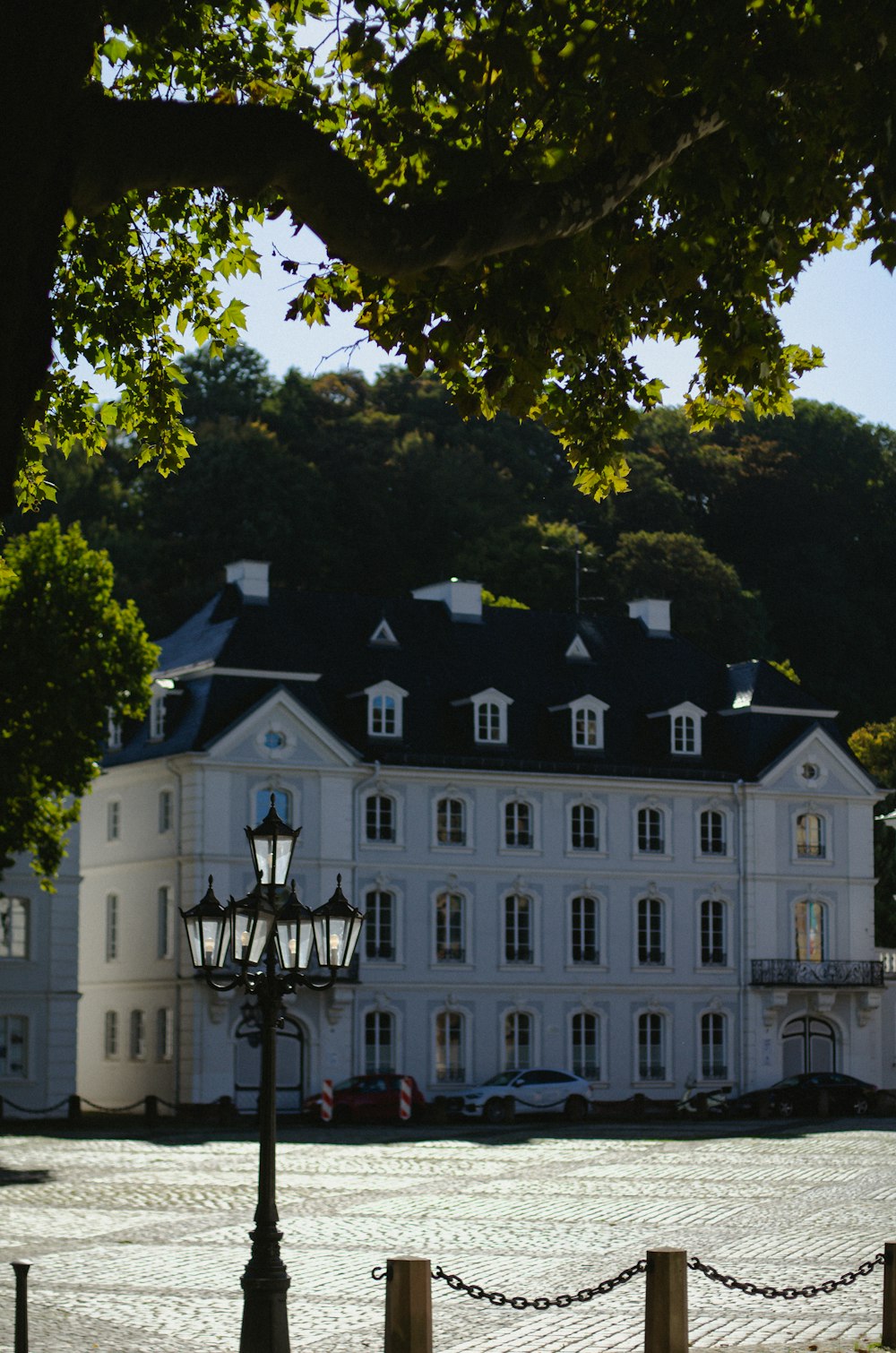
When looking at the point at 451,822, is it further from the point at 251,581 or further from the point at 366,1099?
the point at 366,1099

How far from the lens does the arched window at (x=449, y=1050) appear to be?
57000mm

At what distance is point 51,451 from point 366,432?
13.5 metres

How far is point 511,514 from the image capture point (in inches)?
3433

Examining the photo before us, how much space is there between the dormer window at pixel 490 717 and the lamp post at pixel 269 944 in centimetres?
4279

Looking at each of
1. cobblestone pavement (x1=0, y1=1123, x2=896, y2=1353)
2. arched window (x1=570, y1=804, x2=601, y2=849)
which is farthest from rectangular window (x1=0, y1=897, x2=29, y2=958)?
arched window (x1=570, y1=804, x2=601, y2=849)

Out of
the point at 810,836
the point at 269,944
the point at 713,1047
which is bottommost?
the point at 713,1047

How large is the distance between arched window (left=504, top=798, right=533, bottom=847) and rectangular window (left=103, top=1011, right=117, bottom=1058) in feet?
39.0

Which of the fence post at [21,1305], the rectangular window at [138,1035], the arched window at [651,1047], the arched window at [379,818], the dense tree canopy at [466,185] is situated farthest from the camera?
the arched window at [651,1047]

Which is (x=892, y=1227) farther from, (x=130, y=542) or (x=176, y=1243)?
(x=130, y=542)

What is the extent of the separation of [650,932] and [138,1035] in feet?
48.7

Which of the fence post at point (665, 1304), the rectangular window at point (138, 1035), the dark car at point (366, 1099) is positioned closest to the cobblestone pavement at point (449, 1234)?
the fence post at point (665, 1304)

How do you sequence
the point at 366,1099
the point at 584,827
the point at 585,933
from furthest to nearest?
1. the point at 584,827
2. the point at 585,933
3. the point at 366,1099

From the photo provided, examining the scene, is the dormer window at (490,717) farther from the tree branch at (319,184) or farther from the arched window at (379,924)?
the tree branch at (319,184)

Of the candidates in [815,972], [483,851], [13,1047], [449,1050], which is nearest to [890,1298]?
[13,1047]
